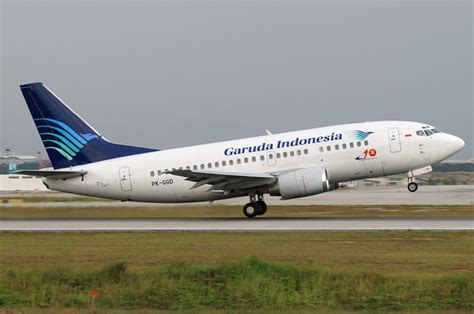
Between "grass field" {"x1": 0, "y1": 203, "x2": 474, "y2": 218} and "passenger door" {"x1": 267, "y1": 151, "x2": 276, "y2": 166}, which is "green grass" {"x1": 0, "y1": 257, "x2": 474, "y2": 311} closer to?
"passenger door" {"x1": 267, "y1": 151, "x2": 276, "y2": 166}

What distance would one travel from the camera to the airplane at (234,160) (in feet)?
127

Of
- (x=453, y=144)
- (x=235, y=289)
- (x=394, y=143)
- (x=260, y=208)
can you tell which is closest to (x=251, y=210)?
(x=260, y=208)

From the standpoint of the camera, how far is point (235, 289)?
17.2m

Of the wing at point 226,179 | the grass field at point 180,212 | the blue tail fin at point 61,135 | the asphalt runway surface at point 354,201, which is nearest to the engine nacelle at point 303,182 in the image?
the wing at point 226,179

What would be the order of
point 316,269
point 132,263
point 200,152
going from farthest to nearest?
point 200,152
point 132,263
point 316,269

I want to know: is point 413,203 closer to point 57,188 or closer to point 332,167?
point 332,167

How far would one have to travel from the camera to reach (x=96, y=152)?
4216cm

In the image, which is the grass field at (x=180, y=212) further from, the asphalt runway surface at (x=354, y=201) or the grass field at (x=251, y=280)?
the grass field at (x=251, y=280)

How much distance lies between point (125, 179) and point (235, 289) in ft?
80.4

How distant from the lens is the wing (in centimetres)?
3784

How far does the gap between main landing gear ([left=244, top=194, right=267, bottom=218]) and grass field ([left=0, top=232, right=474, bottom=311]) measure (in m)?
14.7

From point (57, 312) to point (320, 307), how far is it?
16.6 feet

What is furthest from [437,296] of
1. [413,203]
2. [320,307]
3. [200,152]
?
[413,203]

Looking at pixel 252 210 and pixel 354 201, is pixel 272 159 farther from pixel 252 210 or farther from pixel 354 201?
pixel 354 201
